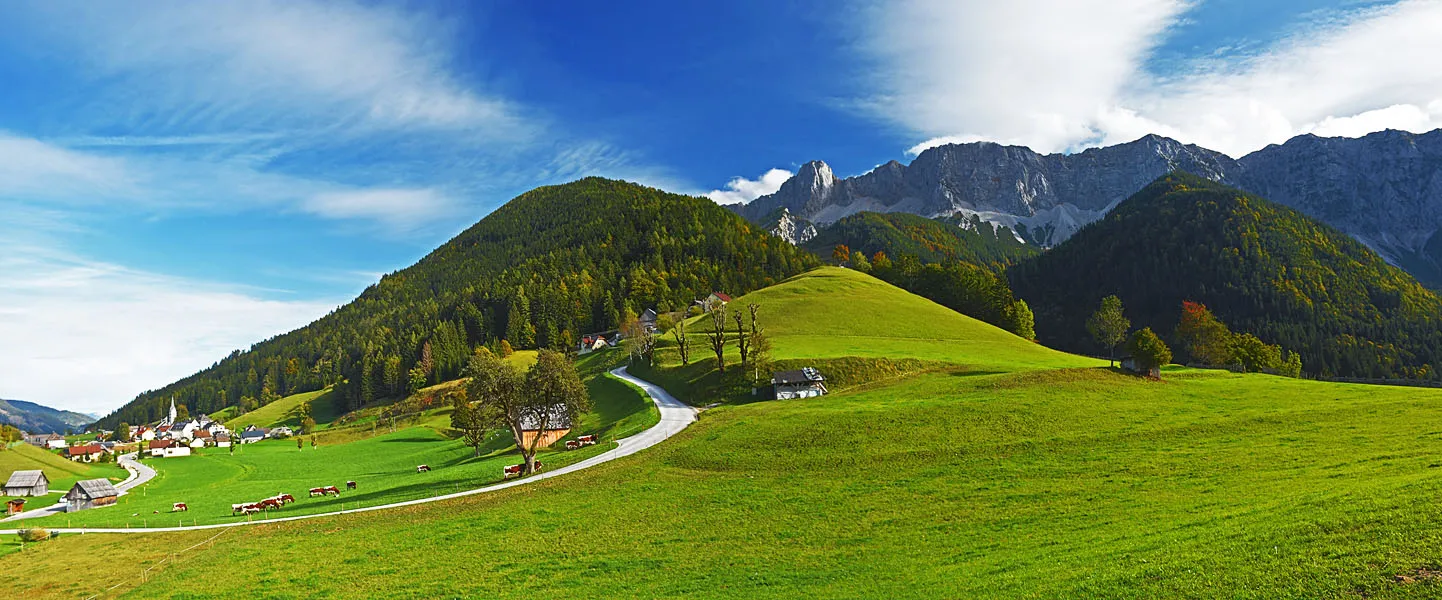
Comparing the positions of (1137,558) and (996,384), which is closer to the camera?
(1137,558)

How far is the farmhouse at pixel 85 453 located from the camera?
422ft

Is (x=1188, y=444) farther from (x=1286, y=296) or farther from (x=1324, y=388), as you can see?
(x=1286, y=296)

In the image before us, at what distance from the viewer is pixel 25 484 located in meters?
77.2

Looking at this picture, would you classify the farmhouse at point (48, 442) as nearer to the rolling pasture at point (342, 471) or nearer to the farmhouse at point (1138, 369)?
the rolling pasture at point (342, 471)

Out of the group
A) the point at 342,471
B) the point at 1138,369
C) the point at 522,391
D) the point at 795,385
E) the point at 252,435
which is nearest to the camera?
the point at 522,391

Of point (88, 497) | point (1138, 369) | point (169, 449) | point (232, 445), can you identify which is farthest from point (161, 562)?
point (169, 449)

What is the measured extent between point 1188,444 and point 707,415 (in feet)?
137

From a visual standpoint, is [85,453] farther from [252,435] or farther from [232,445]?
[252,435]

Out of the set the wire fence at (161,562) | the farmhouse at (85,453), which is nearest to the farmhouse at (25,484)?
the wire fence at (161,562)

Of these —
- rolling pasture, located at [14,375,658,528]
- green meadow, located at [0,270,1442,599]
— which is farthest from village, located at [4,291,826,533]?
green meadow, located at [0,270,1442,599]

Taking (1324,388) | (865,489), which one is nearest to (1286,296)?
(1324,388)

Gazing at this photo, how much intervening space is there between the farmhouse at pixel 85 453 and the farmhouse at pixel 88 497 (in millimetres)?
75621

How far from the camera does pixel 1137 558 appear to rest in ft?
64.3

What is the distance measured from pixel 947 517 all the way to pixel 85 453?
177m
